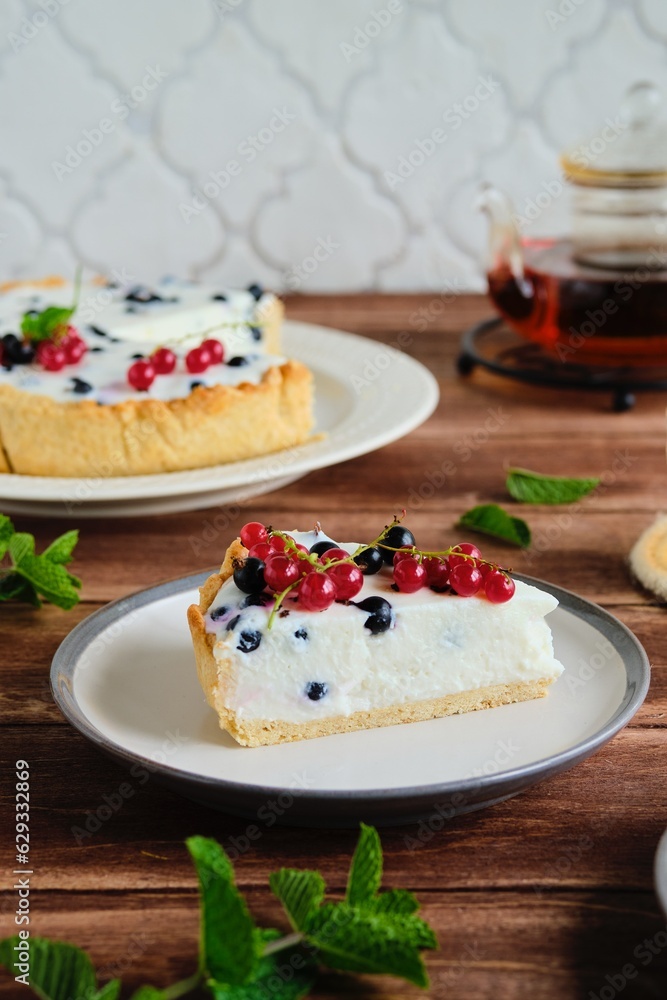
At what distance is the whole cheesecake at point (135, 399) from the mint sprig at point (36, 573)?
36 cm

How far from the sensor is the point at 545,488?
1868 millimetres

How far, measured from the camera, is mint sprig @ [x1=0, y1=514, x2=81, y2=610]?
146cm

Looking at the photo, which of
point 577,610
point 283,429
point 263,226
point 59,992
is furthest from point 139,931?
point 263,226

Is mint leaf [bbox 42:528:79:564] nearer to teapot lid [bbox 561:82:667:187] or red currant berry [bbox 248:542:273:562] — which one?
red currant berry [bbox 248:542:273:562]

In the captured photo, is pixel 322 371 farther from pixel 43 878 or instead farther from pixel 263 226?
pixel 43 878

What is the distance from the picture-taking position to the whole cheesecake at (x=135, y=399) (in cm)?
184

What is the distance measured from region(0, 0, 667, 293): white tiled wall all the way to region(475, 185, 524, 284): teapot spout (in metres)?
0.73

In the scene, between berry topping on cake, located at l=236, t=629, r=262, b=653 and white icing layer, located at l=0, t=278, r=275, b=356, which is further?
white icing layer, located at l=0, t=278, r=275, b=356

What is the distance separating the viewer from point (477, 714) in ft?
3.86

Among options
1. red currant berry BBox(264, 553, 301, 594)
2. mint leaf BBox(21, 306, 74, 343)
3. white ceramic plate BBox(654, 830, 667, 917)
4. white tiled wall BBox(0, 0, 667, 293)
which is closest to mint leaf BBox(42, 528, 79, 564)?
red currant berry BBox(264, 553, 301, 594)

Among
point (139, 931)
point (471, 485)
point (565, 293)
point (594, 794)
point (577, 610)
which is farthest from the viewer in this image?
point (565, 293)

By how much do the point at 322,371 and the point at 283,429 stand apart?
407 millimetres

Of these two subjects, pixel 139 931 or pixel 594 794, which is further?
pixel 594 794

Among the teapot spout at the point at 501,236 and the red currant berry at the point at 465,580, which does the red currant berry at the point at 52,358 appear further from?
the red currant berry at the point at 465,580
